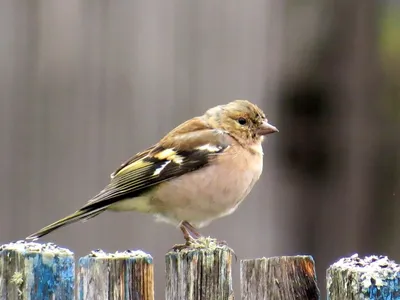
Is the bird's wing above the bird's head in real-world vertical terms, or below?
below

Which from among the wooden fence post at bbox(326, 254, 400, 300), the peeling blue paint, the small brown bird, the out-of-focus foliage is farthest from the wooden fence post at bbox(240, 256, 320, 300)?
the out-of-focus foliage

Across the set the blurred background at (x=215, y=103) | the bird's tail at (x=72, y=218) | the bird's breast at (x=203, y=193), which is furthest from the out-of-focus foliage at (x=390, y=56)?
the bird's tail at (x=72, y=218)

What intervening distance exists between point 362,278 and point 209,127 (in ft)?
7.84

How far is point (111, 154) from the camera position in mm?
5949

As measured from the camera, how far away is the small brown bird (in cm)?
450

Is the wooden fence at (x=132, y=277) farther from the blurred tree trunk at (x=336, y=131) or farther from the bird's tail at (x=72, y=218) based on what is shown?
the blurred tree trunk at (x=336, y=131)

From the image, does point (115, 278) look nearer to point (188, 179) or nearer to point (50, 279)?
point (50, 279)

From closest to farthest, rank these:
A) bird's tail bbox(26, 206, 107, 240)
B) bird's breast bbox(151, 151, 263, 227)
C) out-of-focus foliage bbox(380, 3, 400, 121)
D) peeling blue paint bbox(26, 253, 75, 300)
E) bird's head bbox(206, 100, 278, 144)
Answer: peeling blue paint bbox(26, 253, 75, 300), bird's tail bbox(26, 206, 107, 240), bird's breast bbox(151, 151, 263, 227), bird's head bbox(206, 100, 278, 144), out-of-focus foliage bbox(380, 3, 400, 121)

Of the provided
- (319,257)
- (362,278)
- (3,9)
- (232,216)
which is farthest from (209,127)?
(362,278)

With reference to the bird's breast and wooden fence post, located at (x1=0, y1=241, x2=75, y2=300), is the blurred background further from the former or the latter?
wooden fence post, located at (x1=0, y1=241, x2=75, y2=300)

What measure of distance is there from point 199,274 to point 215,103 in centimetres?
302

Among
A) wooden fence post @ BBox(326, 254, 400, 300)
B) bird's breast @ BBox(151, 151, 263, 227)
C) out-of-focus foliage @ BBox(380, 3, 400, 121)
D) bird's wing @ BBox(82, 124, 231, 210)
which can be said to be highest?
out-of-focus foliage @ BBox(380, 3, 400, 121)

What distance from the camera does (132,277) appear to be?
2.97 metres

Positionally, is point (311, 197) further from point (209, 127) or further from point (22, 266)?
point (22, 266)
